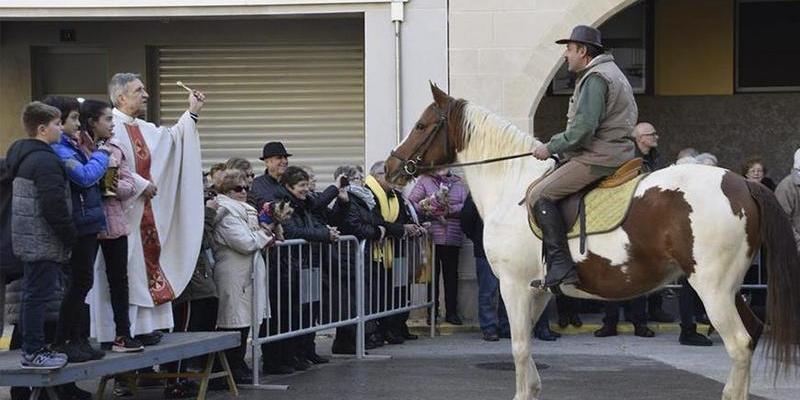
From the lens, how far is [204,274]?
10.6 meters

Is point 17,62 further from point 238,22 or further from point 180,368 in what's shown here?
point 180,368

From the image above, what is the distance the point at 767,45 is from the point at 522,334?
33.5ft

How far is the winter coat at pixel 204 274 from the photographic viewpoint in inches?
415

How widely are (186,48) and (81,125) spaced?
8755 mm

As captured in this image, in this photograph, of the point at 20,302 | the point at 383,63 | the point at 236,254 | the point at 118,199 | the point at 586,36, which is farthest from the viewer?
the point at 383,63

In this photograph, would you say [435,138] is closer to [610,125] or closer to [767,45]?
[610,125]

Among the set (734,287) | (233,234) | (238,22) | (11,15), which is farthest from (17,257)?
(238,22)

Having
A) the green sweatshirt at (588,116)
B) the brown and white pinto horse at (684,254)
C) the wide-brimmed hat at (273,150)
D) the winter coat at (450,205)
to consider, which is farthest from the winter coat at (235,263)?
the winter coat at (450,205)

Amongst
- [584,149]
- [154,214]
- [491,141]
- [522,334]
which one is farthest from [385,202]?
[584,149]

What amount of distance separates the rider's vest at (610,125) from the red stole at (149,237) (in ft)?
10.4

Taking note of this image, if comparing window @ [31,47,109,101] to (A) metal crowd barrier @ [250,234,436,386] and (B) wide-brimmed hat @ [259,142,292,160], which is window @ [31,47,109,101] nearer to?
(A) metal crowd barrier @ [250,234,436,386]

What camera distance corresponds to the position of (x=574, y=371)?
12.2 meters

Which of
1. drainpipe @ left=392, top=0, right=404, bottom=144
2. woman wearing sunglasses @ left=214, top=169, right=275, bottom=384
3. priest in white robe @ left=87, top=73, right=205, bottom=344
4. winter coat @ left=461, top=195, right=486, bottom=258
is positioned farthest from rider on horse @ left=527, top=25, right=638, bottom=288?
drainpipe @ left=392, top=0, right=404, bottom=144

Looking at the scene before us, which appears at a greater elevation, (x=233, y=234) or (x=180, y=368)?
(x=233, y=234)
